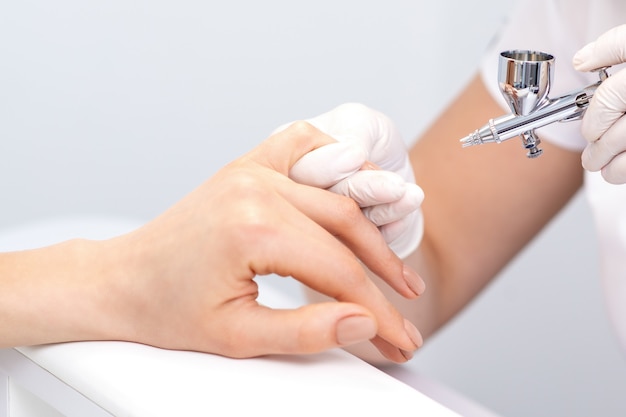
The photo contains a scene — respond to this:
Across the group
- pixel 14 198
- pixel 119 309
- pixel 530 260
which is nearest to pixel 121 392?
pixel 119 309

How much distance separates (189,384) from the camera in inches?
26.4

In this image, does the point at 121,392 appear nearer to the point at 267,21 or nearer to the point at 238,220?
the point at 238,220

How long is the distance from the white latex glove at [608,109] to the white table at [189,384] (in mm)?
307

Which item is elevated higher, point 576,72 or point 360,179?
point 576,72

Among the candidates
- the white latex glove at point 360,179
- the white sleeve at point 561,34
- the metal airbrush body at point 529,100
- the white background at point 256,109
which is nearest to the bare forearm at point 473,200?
the white sleeve at point 561,34

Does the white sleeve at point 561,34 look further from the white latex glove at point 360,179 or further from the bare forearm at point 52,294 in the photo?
the bare forearm at point 52,294

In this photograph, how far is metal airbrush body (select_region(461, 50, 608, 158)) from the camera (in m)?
0.72

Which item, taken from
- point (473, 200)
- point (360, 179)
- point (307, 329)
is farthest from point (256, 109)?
point (307, 329)

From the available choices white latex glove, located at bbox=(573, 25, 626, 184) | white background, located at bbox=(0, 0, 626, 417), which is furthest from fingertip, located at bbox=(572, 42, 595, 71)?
white background, located at bbox=(0, 0, 626, 417)

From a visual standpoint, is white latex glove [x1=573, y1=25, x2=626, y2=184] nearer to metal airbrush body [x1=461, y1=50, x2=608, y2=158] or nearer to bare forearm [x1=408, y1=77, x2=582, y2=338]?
metal airbrush body [x1=461, y1=50, x2=608, y2=158]

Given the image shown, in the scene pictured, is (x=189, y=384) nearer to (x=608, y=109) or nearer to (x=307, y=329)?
(x=307, y=329)

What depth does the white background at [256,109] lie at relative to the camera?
1.91 meters

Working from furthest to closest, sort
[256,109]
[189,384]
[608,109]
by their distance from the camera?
1. [256,109]
2. [608,109]
3. [189,384]

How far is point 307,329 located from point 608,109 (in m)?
0.34
